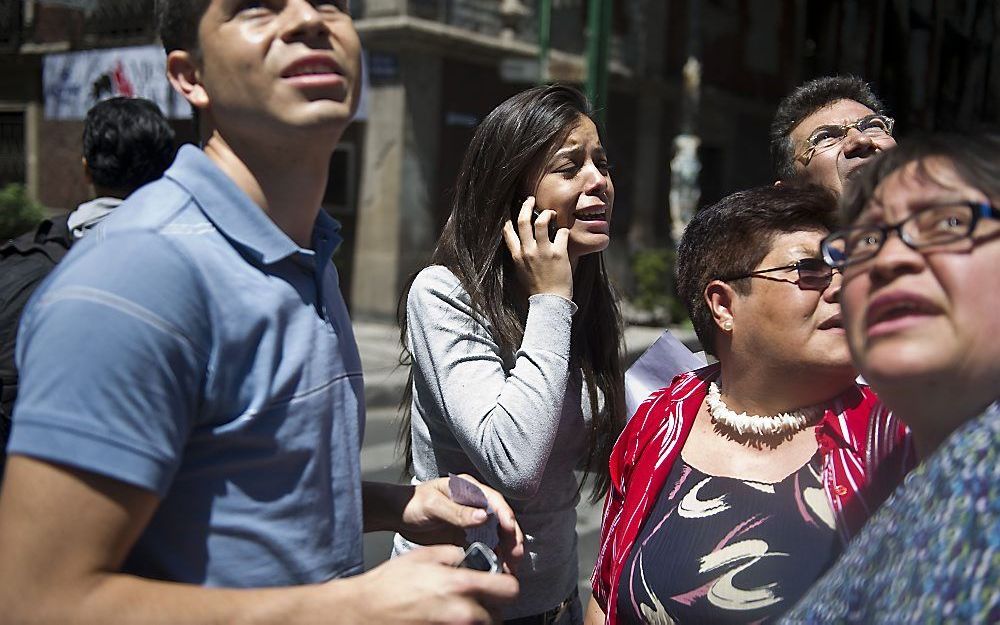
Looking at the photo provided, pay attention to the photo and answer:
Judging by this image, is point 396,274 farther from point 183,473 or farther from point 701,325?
point 183,473

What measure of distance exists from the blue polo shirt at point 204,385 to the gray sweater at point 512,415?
51cm

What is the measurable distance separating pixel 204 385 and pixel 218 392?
0.02 m

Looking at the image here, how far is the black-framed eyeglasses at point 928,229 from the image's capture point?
3.38 feet

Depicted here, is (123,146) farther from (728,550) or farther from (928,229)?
(928,229)

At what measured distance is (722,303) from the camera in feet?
6.51

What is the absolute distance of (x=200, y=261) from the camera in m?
1.13

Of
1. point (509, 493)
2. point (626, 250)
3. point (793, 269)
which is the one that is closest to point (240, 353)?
point (509, 493)

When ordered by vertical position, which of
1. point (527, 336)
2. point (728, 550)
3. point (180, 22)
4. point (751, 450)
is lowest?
point (728, 550)

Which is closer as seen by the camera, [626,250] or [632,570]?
[632,570]

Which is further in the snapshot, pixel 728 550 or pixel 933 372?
pixel 728 550

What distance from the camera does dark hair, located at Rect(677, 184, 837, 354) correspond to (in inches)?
74.9

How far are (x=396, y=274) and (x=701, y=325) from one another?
34.5 feet

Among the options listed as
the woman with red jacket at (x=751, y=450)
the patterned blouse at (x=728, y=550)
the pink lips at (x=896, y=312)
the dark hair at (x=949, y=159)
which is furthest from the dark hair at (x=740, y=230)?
the pink lips at (x=896, y=312)

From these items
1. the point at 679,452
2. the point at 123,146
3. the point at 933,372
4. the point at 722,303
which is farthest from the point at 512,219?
the point at 123,146
